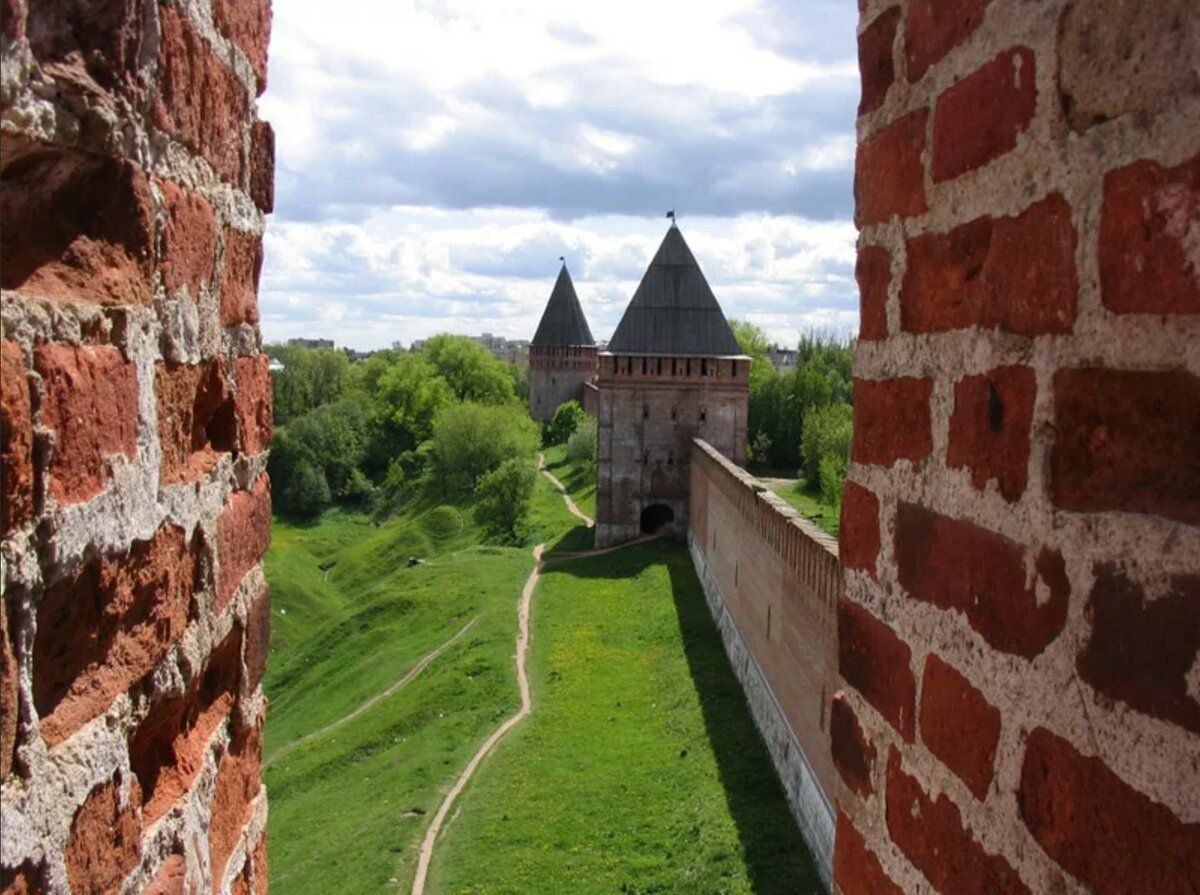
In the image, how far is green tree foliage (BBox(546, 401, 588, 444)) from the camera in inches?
1949

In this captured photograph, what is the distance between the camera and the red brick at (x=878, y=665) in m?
1.73

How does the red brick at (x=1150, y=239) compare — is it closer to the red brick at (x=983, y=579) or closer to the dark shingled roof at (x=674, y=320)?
the red brick at (x=983, y=579)

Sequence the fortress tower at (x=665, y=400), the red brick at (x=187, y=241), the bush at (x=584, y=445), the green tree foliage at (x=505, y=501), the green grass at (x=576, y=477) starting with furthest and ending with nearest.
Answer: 1. the bush at (x=584, y=445)
2. the green grass at (x=576, y=477)
3. the green tree foliage at (x=505, y=501)
4. the fortress tower at (x=665, y=400)
5. the red brick at (x=187, y=241)

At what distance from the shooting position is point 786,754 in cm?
1255

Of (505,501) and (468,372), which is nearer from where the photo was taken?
(505,501)

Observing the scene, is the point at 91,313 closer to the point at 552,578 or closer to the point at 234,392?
the point at 234,392

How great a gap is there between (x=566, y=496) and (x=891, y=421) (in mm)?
35836

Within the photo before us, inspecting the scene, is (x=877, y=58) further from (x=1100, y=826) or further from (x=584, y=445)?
(x=584, y=445)

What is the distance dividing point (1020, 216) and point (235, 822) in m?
1.58

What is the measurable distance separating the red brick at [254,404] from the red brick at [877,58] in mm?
1138

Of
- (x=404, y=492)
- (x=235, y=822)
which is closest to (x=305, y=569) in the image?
(x=404, y=492)

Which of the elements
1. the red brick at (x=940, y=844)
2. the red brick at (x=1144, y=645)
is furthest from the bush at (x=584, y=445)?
the red brick at (x=1144, y=645)

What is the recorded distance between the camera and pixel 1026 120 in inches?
54.2

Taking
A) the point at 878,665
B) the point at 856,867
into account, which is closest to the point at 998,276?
the point at 878,665
